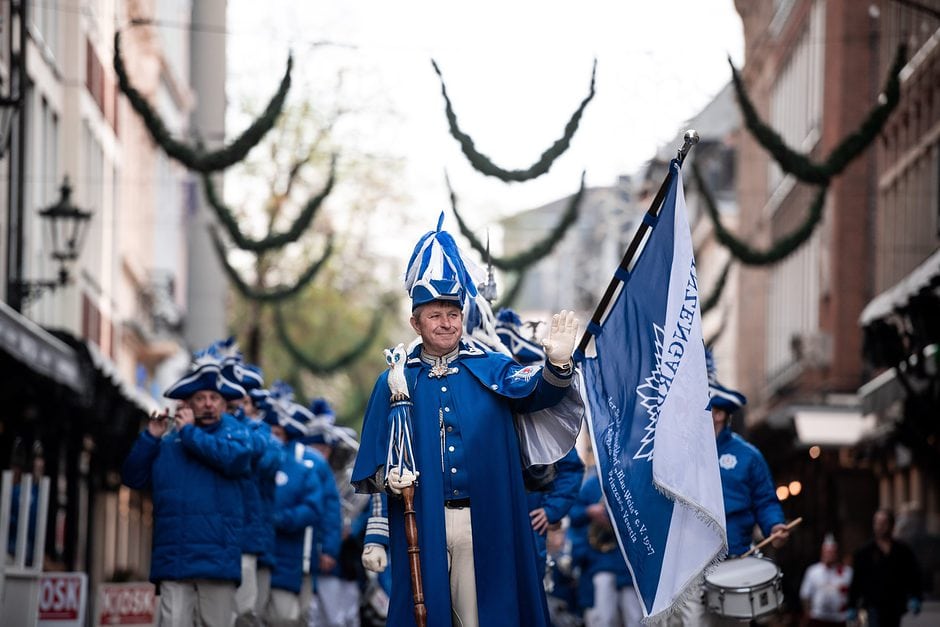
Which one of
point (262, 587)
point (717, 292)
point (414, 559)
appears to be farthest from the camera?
point (717, 292)

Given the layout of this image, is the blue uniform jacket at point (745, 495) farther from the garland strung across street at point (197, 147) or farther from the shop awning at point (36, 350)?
the garland strung across street at point (197, 147)

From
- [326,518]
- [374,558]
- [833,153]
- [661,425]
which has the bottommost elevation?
[326,518]

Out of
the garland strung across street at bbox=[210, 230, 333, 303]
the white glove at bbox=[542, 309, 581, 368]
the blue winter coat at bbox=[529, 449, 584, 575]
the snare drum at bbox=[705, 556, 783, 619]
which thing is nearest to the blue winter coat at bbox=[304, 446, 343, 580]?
the blue winter coat at bbox=[529, 449, 584, 575]

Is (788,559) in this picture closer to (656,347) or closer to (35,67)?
(35,67)

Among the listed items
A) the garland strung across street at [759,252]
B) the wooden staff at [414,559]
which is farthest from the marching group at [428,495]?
the garland strung across street at [759,252]

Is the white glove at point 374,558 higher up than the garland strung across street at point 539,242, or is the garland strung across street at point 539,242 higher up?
the garland strung across street at point 539,242

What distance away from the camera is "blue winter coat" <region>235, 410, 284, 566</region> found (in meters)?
15.2

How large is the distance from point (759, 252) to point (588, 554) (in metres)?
7.14

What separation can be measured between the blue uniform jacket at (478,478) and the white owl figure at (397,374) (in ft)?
0.32

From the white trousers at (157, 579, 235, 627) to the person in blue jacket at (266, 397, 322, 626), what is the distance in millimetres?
3211

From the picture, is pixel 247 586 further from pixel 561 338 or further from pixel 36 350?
pixel 561 338

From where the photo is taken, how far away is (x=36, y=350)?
2130cm

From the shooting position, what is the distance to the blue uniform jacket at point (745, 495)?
14570 millimetres

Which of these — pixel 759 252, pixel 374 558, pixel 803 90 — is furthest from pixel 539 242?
pixel 803 90
